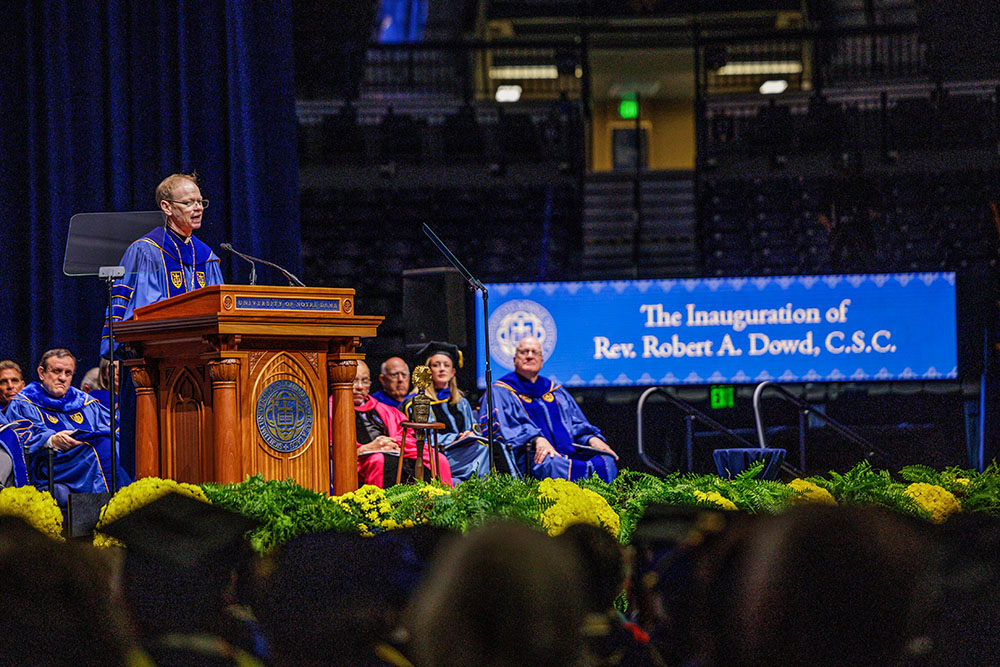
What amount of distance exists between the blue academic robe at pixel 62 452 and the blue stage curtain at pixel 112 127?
1.21ft

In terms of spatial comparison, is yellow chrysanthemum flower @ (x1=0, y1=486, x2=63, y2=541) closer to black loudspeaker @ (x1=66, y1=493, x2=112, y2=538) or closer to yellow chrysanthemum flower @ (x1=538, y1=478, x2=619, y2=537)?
black loudspeaker @ (x1=66, y1=493, x2=112, y2=538)

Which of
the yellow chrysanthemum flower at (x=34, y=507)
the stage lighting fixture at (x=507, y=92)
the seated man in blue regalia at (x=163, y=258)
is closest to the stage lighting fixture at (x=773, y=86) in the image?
the stage lighting fixture at (x=507, y=92)

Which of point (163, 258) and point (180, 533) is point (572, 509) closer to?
point (180, 533)

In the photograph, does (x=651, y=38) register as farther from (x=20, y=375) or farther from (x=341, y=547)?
(x=341, y=547)

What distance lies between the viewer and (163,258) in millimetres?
3752

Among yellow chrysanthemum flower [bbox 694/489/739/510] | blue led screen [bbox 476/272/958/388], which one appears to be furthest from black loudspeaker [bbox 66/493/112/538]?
blue led screen [bbox 476/272/958/388]

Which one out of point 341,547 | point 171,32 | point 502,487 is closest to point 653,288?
point 171,32

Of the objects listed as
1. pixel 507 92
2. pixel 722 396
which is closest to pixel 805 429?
pixel 722 396

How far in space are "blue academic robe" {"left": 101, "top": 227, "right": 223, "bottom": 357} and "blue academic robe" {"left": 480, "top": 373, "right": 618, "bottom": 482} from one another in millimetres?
2656

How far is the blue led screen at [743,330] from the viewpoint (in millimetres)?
7887

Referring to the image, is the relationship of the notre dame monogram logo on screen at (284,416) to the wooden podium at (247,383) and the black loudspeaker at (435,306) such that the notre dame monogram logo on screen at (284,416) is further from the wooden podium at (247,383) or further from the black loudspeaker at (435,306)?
the black loudspeaker at (435,306)

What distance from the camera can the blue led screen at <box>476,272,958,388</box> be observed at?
789cm

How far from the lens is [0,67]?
18.1 ft

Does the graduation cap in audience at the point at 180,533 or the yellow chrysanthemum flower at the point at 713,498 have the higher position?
the graduation cap in audience at the point at 180,533
